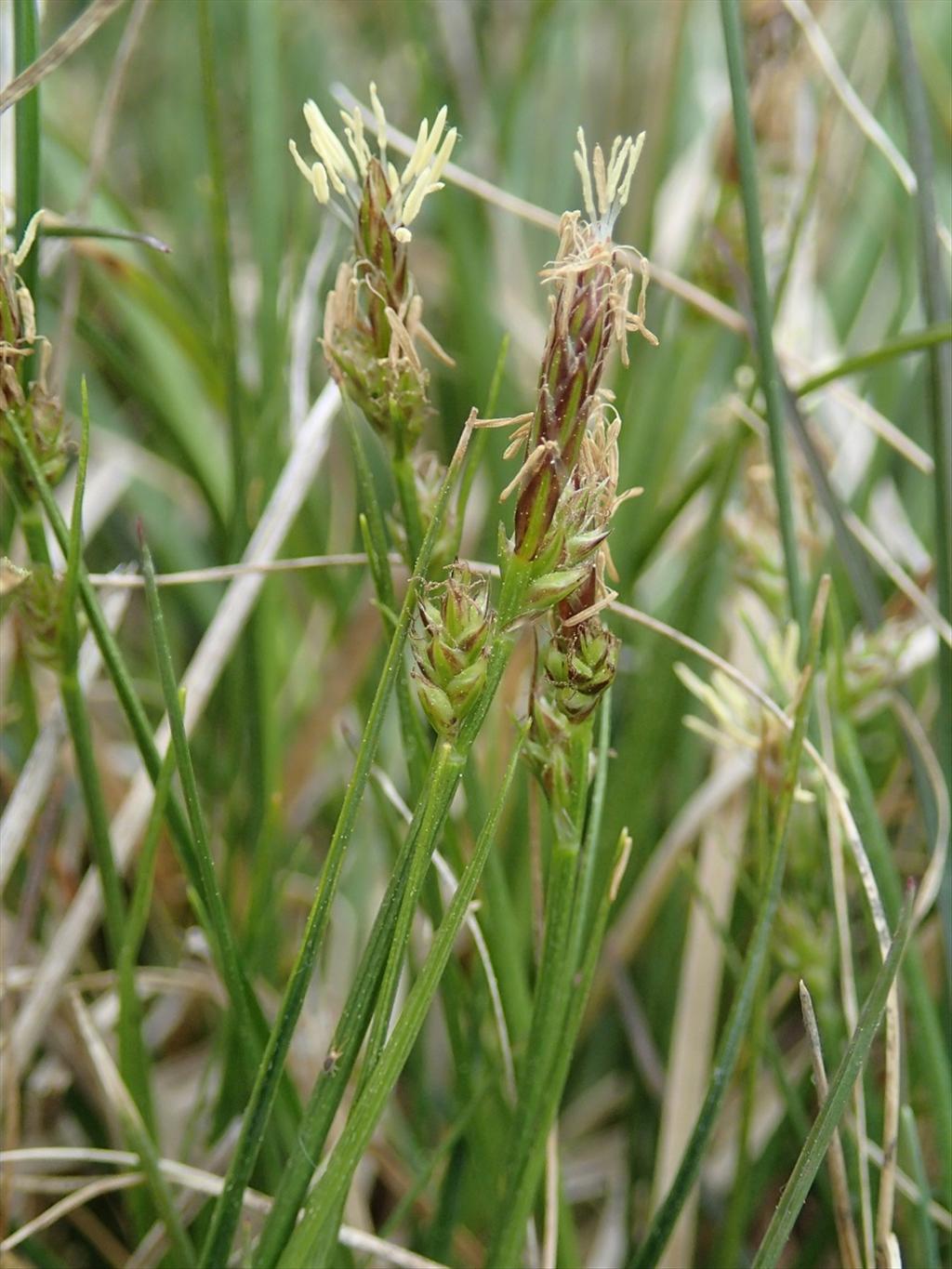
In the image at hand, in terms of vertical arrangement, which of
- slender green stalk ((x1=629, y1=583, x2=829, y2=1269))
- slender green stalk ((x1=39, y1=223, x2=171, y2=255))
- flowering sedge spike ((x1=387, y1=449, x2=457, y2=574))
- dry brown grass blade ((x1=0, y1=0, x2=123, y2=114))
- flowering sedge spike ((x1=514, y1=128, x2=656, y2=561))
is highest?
dry brown grass blade ((x1=0, y1=0, x2=123, y2=114))

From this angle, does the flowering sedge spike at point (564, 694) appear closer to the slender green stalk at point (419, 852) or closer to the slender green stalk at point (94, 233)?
the slender green stalk at point (419, 852)

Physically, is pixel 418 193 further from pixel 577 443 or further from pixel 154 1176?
pixel 154 1176

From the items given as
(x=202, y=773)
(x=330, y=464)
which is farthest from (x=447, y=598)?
(x=330, y=464)

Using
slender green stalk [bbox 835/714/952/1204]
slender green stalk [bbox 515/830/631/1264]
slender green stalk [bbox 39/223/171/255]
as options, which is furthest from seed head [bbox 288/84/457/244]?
slender green stalk [bbox 835/714/952/1204]

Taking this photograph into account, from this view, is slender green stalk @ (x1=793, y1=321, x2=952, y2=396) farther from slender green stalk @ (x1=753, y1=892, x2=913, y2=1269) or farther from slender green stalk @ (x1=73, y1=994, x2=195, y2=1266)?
slender green stalk @ (x1=73, y1=994, x2=195, y2=1266)

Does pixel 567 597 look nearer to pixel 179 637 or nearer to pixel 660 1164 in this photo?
pixel 660 1164
